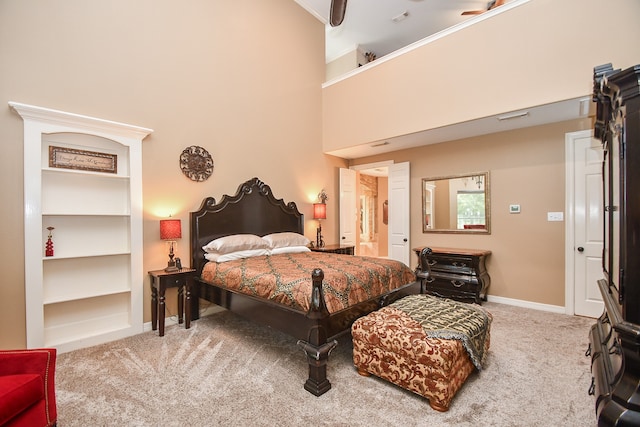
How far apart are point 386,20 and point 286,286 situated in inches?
229

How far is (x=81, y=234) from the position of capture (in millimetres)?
3061

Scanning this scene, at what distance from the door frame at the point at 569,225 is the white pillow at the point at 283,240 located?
3602 mm

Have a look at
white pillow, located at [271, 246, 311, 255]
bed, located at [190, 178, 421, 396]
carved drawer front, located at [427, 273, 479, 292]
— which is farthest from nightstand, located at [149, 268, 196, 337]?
carved drawer front, located at [427, 273, 479, 292]

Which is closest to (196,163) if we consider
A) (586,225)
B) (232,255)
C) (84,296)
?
(232,255)

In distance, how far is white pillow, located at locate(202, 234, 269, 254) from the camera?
3.66 meters

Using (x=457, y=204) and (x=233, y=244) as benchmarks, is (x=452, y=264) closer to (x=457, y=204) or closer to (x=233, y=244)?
(x=457, y=204)

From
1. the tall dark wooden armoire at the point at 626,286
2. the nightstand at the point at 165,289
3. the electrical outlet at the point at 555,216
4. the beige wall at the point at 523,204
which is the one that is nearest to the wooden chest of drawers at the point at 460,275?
the beige wall at the point at 523,204

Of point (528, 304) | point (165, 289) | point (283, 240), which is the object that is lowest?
point (528, 304)

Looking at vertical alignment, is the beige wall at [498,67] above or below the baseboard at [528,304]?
above

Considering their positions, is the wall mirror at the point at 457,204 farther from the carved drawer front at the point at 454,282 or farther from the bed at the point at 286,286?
the bed at the point at 286,286

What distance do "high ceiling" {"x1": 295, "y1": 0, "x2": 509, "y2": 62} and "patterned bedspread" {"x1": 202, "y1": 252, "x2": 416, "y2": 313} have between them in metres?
4.81

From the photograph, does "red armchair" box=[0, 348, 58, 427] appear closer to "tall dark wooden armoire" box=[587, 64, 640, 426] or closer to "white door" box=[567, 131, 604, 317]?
"tall dark wooden armoire" box=[587, 64, 640, 426]

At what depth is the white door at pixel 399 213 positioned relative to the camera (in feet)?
17.2

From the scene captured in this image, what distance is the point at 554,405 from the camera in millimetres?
1943
